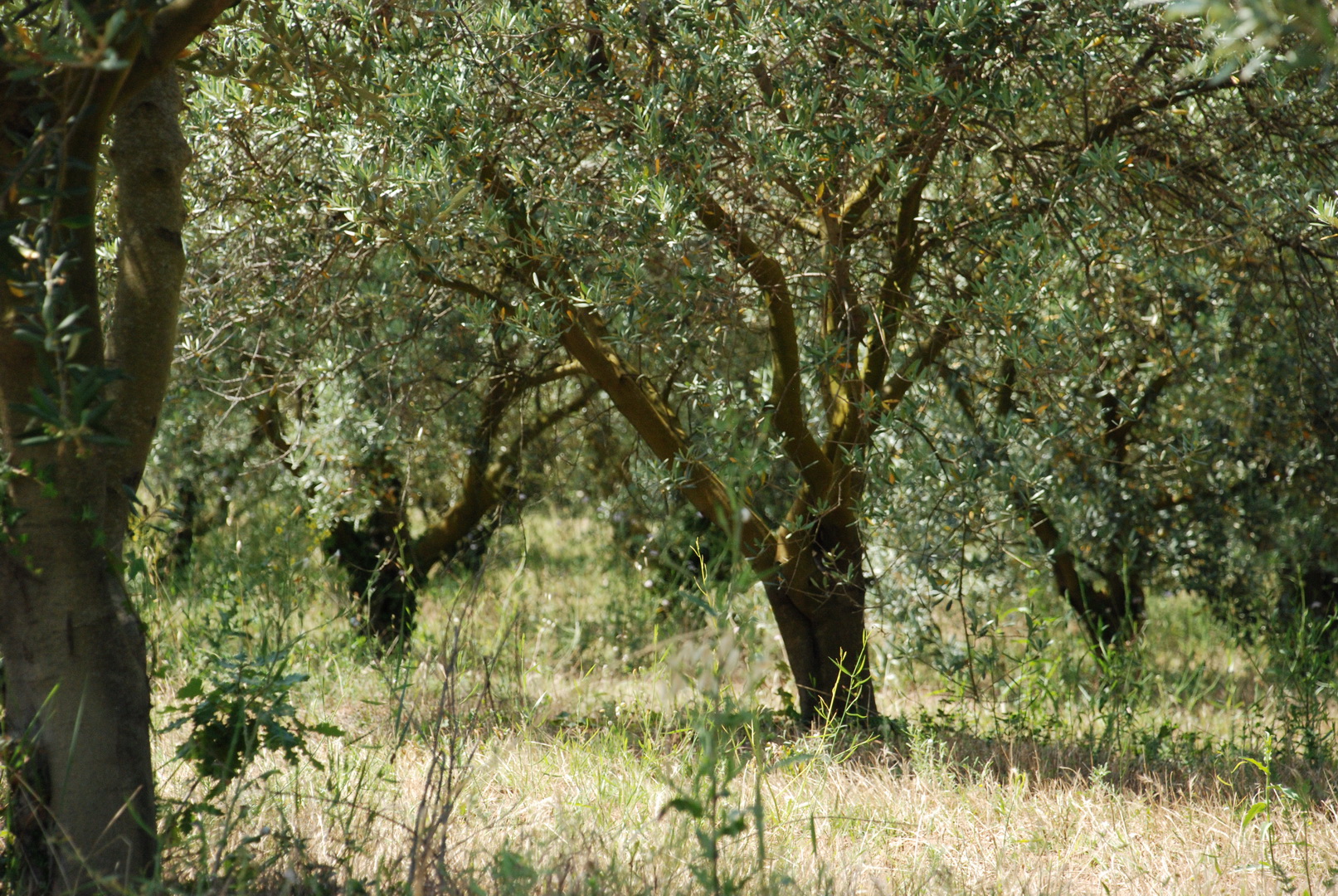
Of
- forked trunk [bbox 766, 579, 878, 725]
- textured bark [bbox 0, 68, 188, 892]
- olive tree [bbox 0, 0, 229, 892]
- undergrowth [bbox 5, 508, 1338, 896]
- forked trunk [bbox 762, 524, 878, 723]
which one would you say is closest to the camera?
olive tree [bbox 0, 0, 229, 892]

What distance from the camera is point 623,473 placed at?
543 centimetres

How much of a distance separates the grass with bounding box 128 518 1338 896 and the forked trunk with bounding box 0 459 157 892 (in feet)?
0.66

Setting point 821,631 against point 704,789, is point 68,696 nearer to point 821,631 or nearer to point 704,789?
point 704,789

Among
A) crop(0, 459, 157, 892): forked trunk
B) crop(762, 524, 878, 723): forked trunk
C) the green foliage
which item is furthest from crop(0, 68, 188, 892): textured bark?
crop(762, 524, 878, 723): forked trunk

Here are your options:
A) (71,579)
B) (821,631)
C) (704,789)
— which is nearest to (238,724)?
(71,579)

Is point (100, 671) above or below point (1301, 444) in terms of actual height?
below

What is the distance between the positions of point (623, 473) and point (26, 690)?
3.44m

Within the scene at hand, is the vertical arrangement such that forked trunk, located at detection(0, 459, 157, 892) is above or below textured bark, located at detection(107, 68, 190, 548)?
below

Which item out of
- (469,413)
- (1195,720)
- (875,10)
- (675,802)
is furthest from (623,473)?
(675,802)

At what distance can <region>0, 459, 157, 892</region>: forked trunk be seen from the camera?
2158mm

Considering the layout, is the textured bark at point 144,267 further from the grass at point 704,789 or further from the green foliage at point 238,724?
the grass at point 704,789

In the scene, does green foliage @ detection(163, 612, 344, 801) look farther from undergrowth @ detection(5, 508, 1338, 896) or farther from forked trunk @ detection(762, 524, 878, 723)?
forked trunk @ detection(762, 524, 878, 723)

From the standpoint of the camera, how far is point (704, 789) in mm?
3229

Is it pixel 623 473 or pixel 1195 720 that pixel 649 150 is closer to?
pixel 623 473
